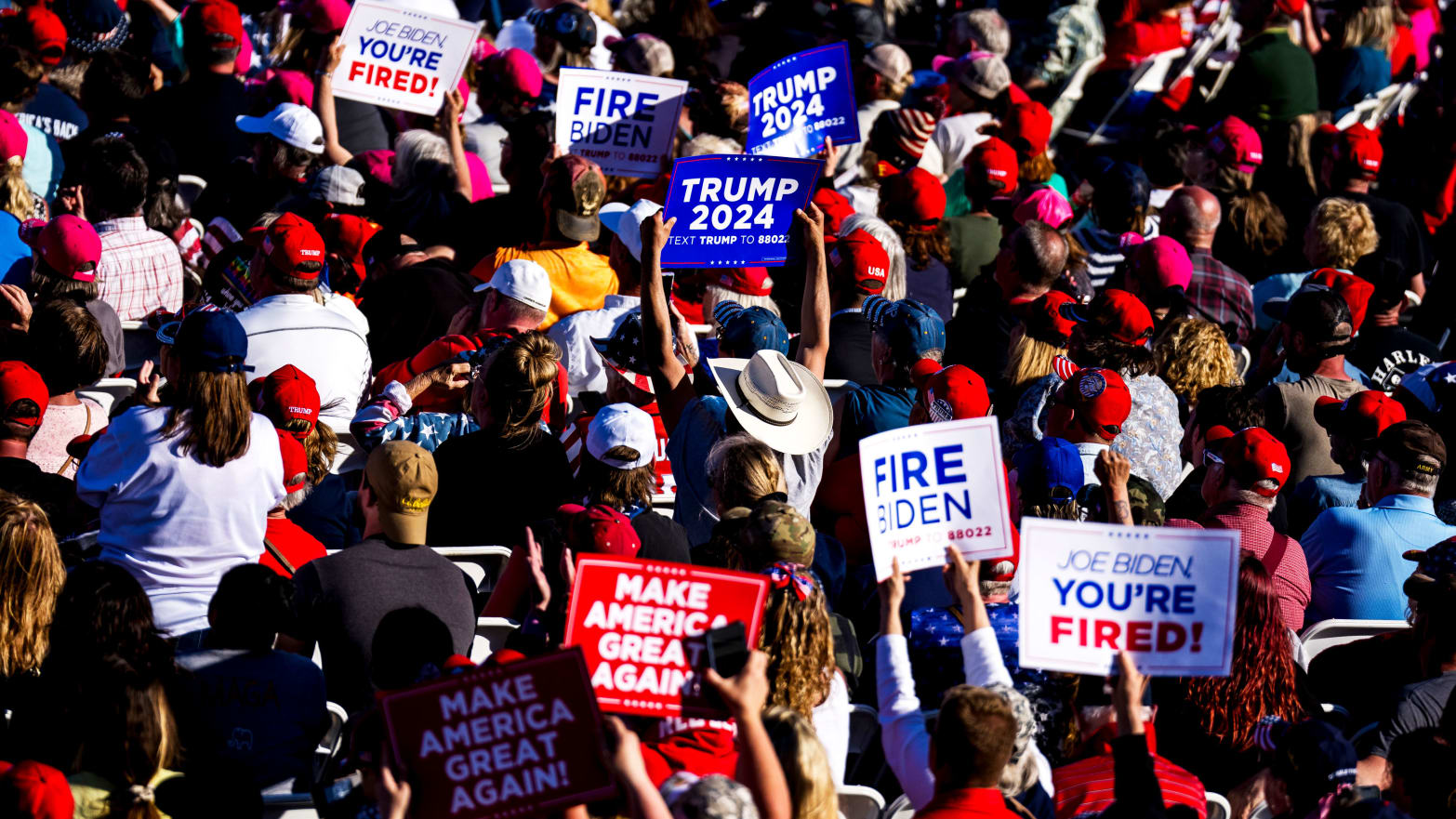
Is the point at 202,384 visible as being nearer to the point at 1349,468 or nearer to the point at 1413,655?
the point at 1413,655

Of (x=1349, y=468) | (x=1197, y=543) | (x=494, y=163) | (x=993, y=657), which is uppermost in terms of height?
(x=1197, y=543)

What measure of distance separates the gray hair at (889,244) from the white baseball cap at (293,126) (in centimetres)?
264

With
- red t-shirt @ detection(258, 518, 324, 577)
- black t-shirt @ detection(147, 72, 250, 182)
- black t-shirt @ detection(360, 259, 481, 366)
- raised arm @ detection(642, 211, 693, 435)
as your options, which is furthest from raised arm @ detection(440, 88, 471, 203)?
red t-shirt @ detection(258, 518, 324, 577)

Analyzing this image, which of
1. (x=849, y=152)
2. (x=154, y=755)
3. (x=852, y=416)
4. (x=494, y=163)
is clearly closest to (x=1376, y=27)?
(x=849, y=152)

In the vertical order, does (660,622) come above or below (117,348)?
above

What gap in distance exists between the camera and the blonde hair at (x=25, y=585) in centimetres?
509

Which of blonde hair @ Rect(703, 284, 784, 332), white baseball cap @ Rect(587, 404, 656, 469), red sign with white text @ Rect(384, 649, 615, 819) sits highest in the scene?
red sign with white text @ Rect(384, 649, 615, 819)

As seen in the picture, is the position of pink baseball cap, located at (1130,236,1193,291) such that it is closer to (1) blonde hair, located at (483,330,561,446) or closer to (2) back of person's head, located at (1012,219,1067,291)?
(2) back of person's head, located at (1012,219,1067,291)

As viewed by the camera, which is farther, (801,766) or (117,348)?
(117,348)

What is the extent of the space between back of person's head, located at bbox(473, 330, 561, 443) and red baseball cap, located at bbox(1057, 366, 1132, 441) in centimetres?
201

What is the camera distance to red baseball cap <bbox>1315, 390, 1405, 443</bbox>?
7363 mm

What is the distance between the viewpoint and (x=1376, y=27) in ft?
43.9

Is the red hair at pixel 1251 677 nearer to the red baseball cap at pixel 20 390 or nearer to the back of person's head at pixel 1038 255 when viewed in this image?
the back of person's head at pixel 1038 255

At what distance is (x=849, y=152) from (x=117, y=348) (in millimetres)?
4909
